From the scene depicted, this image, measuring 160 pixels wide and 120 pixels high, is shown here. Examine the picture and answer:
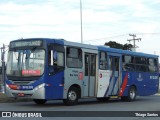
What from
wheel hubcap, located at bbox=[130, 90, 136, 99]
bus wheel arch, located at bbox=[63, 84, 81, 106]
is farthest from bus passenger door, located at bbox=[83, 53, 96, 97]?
wheel hubcap, located at bbox=[130, 90, 136, 99]

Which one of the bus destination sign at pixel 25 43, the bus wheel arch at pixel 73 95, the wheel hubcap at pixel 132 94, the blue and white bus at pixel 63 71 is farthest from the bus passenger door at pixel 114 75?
the bus destination sign at pixel 25 43

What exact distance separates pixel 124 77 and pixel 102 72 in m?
2.55

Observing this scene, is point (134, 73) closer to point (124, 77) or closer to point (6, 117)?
point (124, 77)

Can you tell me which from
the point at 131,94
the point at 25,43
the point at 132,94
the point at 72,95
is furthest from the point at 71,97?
the point at 132,94

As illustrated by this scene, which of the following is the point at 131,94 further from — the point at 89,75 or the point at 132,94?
the point at 89,75

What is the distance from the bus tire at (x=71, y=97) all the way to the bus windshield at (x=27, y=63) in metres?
2.20

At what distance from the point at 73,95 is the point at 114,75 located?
13.7 feet

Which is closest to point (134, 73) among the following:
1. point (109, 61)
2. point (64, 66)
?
point (109, 61)

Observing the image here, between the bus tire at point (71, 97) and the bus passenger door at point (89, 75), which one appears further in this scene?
the bus passenger door at point (89, 75)

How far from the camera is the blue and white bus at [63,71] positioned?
18.7m

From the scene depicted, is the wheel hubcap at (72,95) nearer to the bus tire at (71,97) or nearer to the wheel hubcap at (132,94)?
the bus tire at (71,97)

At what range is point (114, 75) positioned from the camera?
2370 cm

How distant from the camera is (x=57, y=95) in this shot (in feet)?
63.3

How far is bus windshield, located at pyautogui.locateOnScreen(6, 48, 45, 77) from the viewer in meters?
18.7
